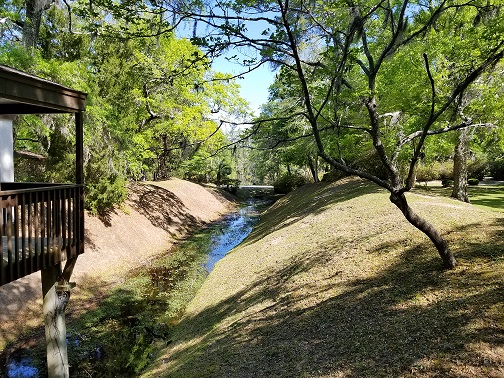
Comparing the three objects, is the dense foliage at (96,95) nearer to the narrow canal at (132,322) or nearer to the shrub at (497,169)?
the narrow canal at (132,322)

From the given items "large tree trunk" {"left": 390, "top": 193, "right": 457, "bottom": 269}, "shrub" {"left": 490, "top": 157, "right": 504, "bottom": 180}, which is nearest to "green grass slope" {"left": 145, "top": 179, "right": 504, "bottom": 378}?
"large tree trunk" {"left": 390, "top": 193, "right": 457, "bottom": 269}

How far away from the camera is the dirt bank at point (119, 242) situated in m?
9.50

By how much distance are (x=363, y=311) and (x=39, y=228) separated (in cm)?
607

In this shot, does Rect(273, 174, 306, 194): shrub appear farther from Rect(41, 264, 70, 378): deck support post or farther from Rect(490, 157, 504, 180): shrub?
Rect(41, 264, 70, 378): deck support post

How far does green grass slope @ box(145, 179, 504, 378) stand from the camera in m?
4.54

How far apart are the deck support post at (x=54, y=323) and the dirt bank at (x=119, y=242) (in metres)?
2.79

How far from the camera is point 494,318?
180 inches


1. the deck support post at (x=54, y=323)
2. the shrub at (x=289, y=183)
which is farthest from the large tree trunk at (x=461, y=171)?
the shrub at (x=289, y=183)

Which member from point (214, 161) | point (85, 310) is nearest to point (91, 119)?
point (85, 310)

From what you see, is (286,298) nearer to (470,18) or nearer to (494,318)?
(494,318)

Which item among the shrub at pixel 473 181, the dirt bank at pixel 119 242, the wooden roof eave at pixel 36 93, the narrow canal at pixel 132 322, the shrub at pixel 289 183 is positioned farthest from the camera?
the shrub at pixel 289 183

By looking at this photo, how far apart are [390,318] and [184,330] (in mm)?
5379

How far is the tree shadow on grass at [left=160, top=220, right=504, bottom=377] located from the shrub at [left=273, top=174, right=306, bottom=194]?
3146 centimetres

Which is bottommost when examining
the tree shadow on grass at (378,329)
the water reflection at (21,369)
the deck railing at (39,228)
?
the water reflection at (21,369)
